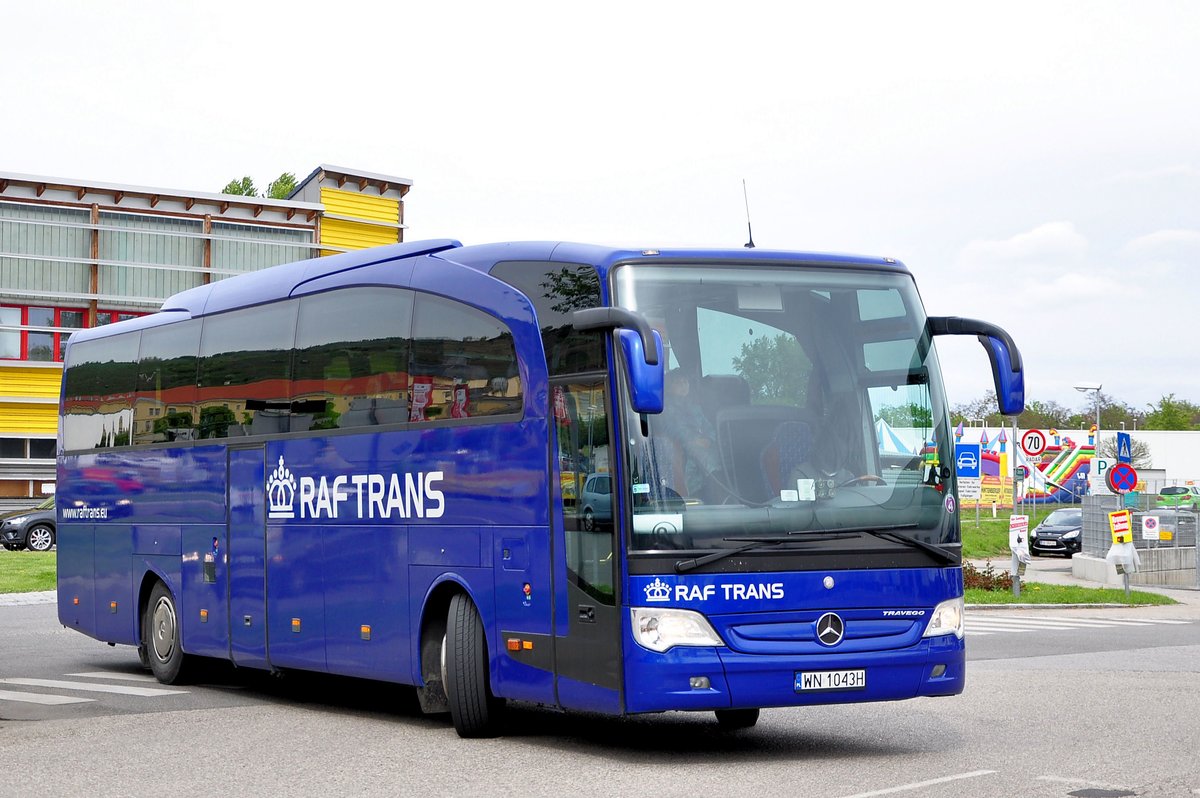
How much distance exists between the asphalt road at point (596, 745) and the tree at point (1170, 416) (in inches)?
5812

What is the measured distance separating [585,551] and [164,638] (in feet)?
26.0

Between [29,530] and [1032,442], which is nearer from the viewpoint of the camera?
[29,530]

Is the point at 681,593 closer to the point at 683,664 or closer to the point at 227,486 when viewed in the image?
the point at 683,664

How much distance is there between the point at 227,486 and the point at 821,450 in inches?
280

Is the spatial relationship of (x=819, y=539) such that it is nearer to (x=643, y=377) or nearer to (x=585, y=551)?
(x=585, y=551)

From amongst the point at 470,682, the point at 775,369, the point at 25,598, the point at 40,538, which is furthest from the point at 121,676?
the point at 40,538

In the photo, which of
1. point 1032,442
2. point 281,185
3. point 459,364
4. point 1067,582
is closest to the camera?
point 459,364

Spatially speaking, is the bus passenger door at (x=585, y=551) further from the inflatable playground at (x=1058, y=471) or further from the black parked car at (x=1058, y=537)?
the inflatable playground at (x=1058, y=471)

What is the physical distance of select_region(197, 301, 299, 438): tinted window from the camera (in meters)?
15.0

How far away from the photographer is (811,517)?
10688 mm

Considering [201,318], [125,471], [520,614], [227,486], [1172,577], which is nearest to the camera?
[520,614]

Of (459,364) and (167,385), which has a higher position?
(167,385)

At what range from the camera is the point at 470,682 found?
39.7 feet

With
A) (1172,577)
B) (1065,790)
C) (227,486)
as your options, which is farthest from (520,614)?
(1172,577)
